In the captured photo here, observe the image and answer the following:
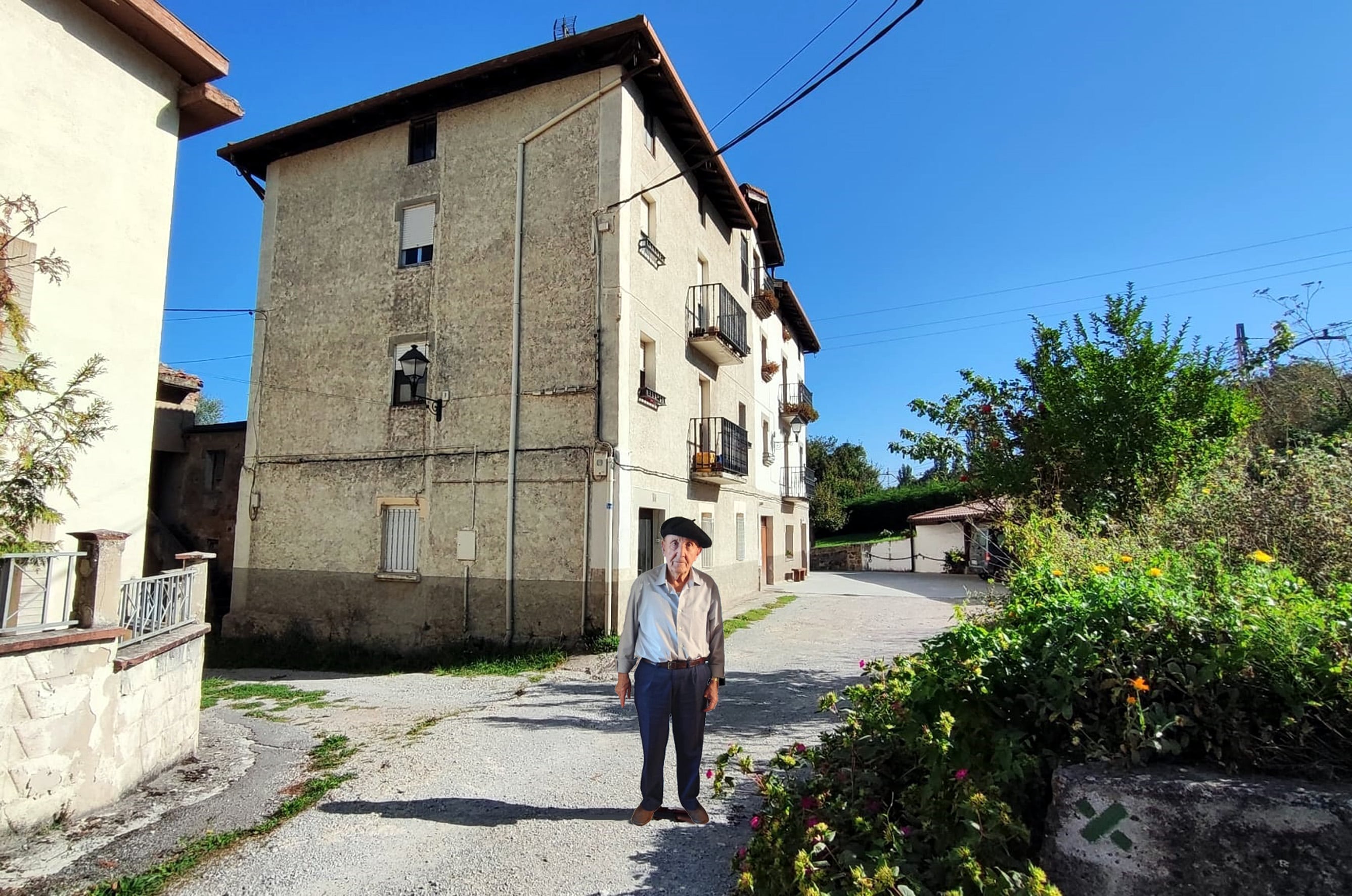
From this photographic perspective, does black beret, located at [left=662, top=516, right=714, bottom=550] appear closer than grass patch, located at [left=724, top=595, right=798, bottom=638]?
Yes

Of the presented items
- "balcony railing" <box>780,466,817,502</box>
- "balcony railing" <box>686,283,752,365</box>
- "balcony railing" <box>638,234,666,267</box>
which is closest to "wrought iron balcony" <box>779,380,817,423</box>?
"balcony railing" <box>780,466,817,502</box>

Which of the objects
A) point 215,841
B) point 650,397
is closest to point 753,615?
point 650,397

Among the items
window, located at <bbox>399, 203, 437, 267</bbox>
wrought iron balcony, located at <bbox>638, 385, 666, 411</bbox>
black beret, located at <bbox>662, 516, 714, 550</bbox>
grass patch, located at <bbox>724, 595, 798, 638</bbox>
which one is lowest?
grass patch, located at <bbox>724, 595, 798, 638</bbox>

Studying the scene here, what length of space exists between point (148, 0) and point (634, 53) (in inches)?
264

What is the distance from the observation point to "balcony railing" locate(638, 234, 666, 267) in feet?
38.7

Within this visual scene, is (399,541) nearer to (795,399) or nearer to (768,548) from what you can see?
(768,548)

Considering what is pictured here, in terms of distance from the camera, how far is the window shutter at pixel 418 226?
12.5 meters

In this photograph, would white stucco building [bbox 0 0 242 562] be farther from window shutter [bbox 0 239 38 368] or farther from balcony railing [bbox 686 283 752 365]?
balcony railing [bbox 686 283 752 365]

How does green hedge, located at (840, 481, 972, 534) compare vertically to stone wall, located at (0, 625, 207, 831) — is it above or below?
above

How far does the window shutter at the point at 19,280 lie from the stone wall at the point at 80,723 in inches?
103

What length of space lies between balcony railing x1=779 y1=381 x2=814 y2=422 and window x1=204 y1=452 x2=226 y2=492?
15.6 meters

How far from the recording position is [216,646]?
12.6 meters

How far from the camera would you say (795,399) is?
963 inches

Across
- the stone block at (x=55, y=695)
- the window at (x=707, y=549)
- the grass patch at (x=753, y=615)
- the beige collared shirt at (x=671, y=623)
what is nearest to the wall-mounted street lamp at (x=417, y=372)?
the window at (x=707, y=549)
